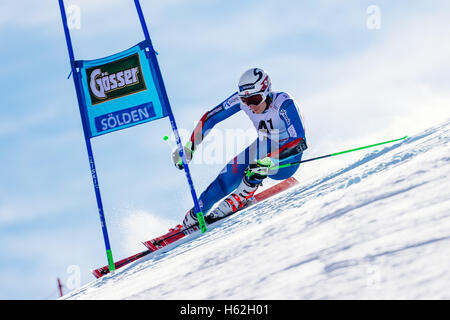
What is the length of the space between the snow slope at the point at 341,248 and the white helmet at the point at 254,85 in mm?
2004

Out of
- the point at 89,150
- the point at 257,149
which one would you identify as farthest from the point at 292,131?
the point at 89,150

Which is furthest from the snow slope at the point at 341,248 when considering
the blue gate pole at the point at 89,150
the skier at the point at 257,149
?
the skier at the point at 257,149

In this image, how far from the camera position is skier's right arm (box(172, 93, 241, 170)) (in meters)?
7.26

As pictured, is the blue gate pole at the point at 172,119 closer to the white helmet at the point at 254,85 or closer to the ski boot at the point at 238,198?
the ski boot at the point at 238,198

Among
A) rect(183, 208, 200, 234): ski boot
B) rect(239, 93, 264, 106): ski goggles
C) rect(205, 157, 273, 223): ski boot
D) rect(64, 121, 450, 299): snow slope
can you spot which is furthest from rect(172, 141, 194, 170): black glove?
rect(64, 121, 450, 299): snow slope

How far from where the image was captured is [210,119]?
746 cm

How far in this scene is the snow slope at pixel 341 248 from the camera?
2.37 metres

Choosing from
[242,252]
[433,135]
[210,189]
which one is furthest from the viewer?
[210,189]

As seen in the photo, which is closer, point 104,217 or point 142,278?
point 142,278

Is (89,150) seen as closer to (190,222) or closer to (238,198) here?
(190,222)
